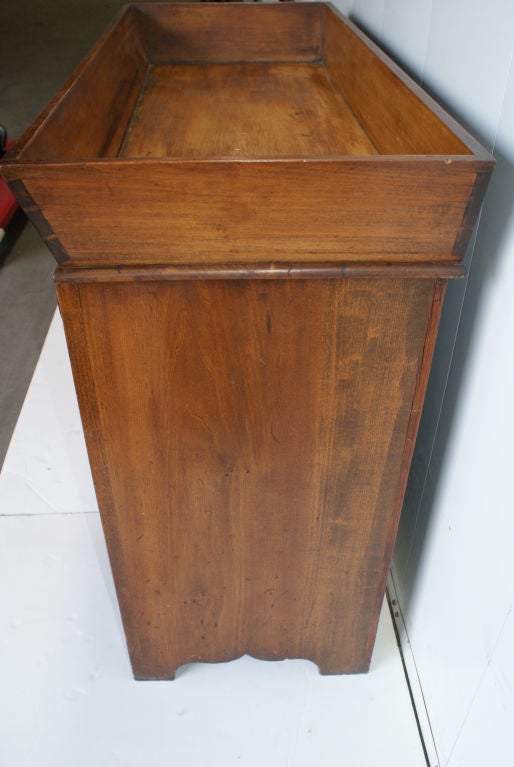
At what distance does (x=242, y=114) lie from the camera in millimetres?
1107

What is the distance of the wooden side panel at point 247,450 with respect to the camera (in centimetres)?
75

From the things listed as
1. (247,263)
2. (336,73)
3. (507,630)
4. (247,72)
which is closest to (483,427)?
(507,630)

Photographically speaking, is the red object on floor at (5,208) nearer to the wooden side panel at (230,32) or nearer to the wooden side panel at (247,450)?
the wooden side panel at (230,32)

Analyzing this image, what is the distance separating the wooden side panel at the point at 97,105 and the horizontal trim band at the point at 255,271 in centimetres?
12

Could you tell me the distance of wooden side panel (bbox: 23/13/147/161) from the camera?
749 mm

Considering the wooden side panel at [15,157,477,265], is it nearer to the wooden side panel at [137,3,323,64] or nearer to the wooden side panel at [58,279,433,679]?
the wooden side panel at [58,279,433,679]

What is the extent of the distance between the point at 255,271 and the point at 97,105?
45cm

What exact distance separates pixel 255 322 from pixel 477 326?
29cm

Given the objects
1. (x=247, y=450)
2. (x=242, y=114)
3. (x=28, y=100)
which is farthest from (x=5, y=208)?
(x=247, y=450)

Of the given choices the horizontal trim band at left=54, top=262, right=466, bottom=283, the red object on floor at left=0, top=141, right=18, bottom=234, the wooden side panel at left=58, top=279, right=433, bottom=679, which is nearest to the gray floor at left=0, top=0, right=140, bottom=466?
the red object on floor at left=0, top=141, right=18, bottom=234

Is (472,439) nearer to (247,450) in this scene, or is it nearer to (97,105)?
(247,450)

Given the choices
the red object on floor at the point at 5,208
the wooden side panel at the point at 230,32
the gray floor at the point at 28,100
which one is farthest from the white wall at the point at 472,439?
the red object on floor at the point at 5,208

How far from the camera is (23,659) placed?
3.89 feet

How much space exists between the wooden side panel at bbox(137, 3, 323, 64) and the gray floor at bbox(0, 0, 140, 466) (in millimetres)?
1050
